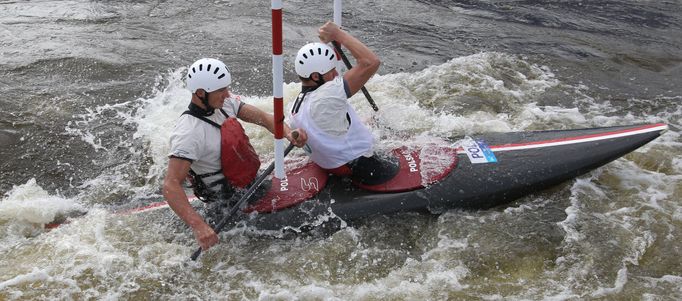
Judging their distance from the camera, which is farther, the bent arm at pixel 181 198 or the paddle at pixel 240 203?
the paddle at pixel 240 203

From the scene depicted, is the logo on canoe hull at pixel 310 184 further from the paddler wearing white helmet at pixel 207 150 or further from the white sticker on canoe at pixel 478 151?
the white sticker on canoe at pixel 478 151

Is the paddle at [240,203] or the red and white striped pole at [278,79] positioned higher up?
the red and white striped pole at [278,79]

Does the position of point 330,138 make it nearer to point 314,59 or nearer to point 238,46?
point 314,59

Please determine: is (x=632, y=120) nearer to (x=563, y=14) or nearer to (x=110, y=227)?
(x=563, y=14)

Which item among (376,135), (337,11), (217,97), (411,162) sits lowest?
(376,135)

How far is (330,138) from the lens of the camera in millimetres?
4457

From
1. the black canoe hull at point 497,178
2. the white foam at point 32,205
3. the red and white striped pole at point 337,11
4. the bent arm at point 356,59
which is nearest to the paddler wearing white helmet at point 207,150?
the black canoe hull at point 497,178

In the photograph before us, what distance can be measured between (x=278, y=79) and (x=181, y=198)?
992mm

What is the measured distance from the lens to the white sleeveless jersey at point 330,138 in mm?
4316

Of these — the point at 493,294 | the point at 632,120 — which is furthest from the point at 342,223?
the point at 632,120

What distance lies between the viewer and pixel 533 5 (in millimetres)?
10617

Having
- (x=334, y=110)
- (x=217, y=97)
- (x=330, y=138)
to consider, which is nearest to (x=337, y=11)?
(x=334, y=110)

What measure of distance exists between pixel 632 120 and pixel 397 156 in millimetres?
3362

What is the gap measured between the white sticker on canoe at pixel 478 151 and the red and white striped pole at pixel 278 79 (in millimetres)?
1643
